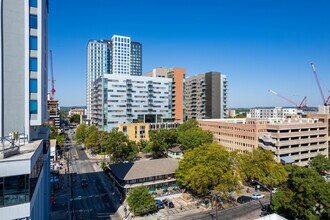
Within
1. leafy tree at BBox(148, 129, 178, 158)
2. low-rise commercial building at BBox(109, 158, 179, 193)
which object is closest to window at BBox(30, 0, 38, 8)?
low-rise commercial building at BBox(109, 158, 179, 193)

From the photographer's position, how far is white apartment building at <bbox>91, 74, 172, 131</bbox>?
Answer: 103 metres

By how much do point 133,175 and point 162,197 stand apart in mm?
7721

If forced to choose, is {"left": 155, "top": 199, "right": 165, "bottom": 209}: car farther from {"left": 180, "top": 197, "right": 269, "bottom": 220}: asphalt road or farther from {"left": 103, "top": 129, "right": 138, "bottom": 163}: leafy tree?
{"left": 103, "top": 129, "right": 138, "bottom": 163}: leafy tree

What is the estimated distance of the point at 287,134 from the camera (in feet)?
225

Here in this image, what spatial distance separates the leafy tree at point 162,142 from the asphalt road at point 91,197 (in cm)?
2056

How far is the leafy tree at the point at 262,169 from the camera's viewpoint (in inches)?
1913

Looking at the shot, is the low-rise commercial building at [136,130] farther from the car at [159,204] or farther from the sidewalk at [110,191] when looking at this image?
the car at [159,204]

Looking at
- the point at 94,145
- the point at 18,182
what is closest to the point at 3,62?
the point at 18,182

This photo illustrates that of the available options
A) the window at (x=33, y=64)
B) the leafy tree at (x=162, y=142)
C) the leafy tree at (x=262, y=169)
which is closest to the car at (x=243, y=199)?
the leafy tree at (x=262, y=169)

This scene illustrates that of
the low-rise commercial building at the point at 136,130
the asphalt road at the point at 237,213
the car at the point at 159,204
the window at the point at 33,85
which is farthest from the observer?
the low-rise commercial building at the point at 136,130

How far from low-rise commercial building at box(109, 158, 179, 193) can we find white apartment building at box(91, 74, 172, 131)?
54.1m

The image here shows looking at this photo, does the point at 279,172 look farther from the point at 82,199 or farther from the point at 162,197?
the point at 82,199

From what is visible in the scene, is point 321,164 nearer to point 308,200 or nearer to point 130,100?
point 308,200

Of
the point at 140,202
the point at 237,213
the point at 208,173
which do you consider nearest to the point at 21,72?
the point at 140,202
